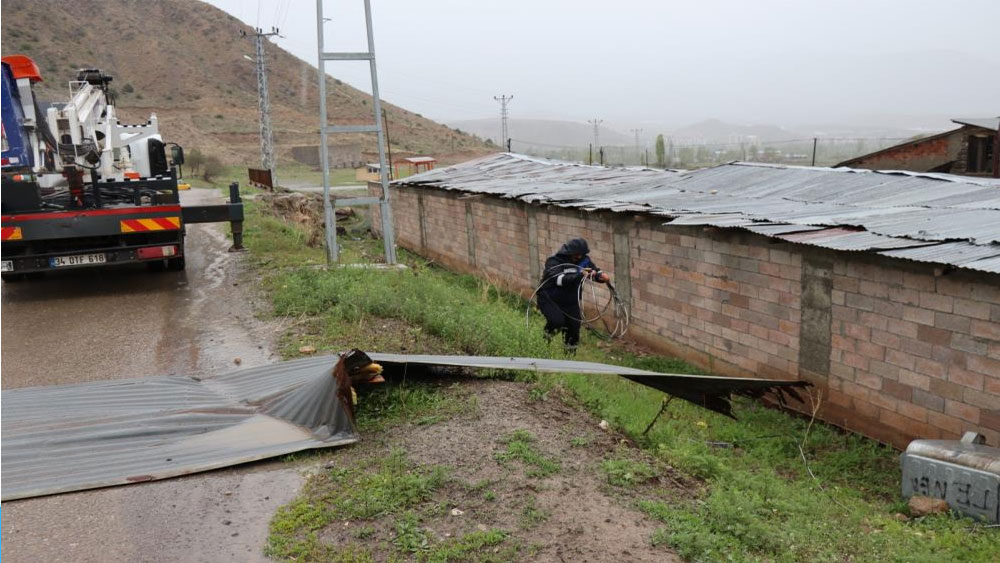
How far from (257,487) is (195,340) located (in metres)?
4.24

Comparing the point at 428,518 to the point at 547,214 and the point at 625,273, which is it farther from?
the point at 547,214

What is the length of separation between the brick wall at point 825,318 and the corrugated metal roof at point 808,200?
0.85 ft

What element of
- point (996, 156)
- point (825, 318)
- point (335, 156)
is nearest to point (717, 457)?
point (825, 318)

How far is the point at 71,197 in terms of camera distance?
36.2 feet

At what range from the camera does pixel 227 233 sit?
1659cm

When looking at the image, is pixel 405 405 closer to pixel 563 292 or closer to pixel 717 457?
pixel 717 457

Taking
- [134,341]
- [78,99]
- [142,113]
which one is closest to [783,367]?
[134,341]

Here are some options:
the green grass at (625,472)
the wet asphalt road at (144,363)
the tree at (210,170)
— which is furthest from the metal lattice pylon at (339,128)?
the tree at (210,170)

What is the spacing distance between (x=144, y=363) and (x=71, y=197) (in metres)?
4.97

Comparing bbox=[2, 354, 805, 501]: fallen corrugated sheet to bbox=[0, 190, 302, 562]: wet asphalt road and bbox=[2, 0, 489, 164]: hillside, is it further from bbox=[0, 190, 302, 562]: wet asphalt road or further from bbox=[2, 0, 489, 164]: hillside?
bbox=[2, 0, 489, 164]: hillside

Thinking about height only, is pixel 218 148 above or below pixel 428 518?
above

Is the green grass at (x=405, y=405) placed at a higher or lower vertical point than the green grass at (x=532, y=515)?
higher

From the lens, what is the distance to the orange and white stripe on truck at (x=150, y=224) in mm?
10703

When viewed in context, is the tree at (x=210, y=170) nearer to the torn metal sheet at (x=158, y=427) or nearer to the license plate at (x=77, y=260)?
the license plate at (x=77, y=260)
